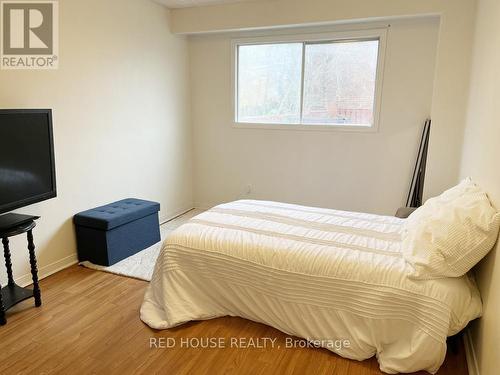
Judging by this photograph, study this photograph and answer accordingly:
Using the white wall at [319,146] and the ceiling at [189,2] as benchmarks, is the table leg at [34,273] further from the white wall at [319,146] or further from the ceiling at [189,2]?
the ceiling at [189,2]

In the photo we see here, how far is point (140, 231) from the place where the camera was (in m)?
3.42

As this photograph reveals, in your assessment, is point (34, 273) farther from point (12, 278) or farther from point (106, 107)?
point (106, 107)

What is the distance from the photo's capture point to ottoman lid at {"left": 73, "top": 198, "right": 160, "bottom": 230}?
3.07 m

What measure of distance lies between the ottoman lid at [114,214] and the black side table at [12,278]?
2.02ft

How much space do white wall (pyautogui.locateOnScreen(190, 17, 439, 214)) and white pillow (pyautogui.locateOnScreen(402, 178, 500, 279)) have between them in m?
2.07

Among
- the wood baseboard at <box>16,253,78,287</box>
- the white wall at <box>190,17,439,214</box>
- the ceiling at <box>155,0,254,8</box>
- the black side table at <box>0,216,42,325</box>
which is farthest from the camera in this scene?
the ceiling at <box>155,0,254,8</box>

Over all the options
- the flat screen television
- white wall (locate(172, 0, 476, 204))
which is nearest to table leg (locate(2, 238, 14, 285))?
the flat screen television

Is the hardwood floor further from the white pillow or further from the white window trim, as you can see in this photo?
the white window trim

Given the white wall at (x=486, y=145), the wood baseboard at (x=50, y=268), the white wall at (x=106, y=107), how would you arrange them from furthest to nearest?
the white wall at (x=106, y=107), the wood baseboard at (x=50, y=268), the white wall at (x=486, y=145)

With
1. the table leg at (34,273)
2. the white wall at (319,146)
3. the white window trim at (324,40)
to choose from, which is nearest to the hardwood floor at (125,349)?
the table leg at (34,273)

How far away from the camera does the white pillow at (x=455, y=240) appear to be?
175cm

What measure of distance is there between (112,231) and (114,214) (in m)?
0.16

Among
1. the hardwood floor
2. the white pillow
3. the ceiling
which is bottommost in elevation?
the hardwood floor

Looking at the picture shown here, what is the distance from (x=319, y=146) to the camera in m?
4.23
